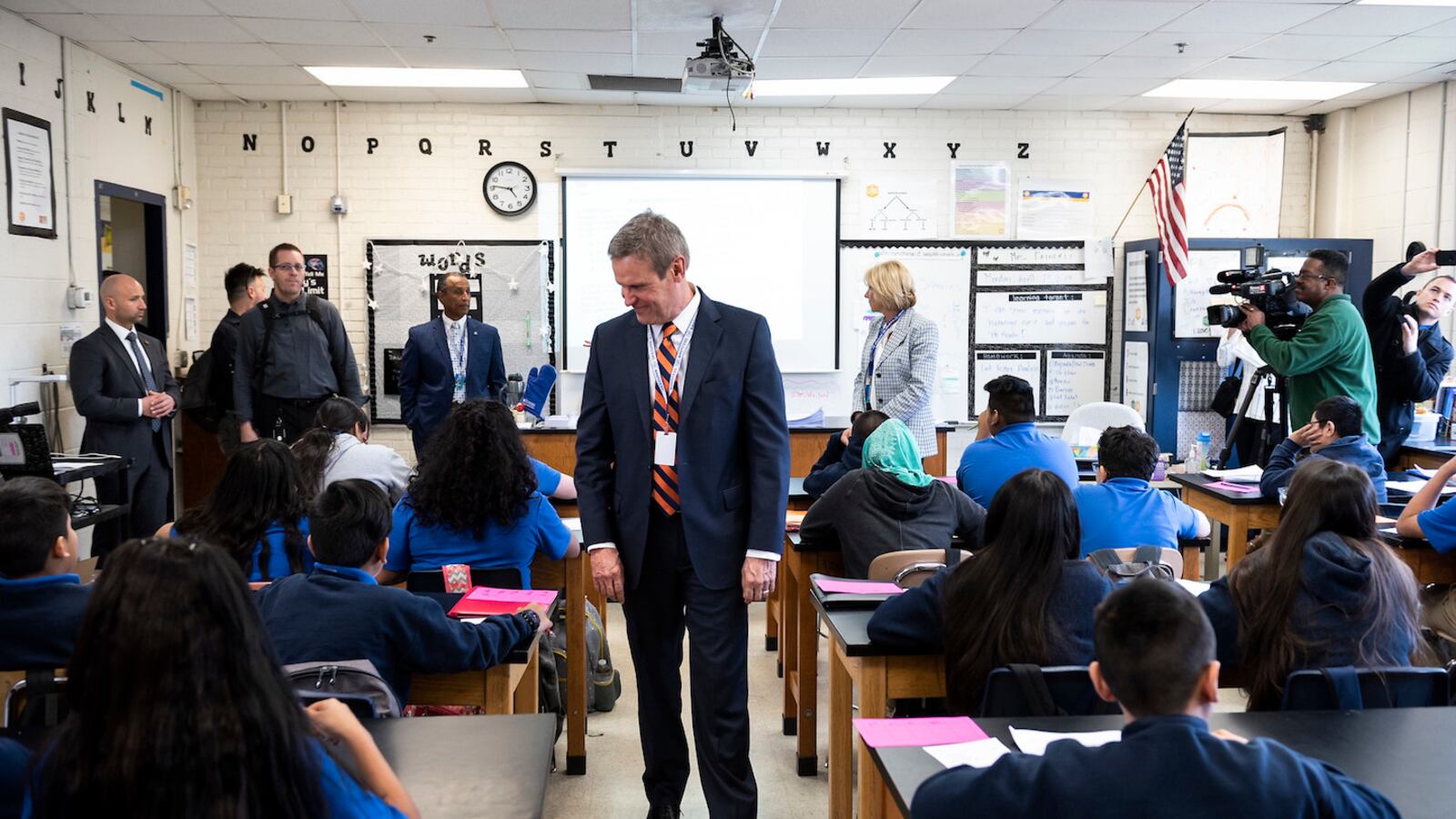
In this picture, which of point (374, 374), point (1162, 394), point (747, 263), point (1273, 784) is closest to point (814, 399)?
point (747, 263)

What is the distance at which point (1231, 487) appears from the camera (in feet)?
15.0

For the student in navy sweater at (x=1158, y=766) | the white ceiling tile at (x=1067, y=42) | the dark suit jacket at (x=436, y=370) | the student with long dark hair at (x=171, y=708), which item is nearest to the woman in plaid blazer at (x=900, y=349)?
the white ceiling tile at (x=1067, y=42)

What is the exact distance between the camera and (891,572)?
300 cm

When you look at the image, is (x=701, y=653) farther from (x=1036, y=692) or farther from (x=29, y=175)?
(x=29, y=175)

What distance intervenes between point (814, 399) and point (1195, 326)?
2659 mm

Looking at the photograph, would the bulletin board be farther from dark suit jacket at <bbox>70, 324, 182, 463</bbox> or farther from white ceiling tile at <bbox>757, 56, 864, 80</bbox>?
dark suit jacket at <bbox>70, 324, 182, 463</bbox>

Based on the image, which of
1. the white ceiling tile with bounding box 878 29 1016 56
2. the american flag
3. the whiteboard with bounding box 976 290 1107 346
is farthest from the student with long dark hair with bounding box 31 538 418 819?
the whiteboard with bounding box 976 290 1107 346

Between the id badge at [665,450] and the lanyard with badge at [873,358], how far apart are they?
2.61m

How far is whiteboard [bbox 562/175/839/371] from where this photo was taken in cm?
760

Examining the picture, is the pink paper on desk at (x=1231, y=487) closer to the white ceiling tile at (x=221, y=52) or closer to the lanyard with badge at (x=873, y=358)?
the lanyard with badge at (x=873, y=358)

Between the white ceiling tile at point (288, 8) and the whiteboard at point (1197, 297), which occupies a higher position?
the white ceiling tile at point (288, 8)

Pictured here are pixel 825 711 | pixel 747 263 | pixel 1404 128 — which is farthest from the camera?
pixel 747 263

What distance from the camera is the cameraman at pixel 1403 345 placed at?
533 centimetres

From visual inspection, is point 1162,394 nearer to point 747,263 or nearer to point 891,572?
point 747,263
